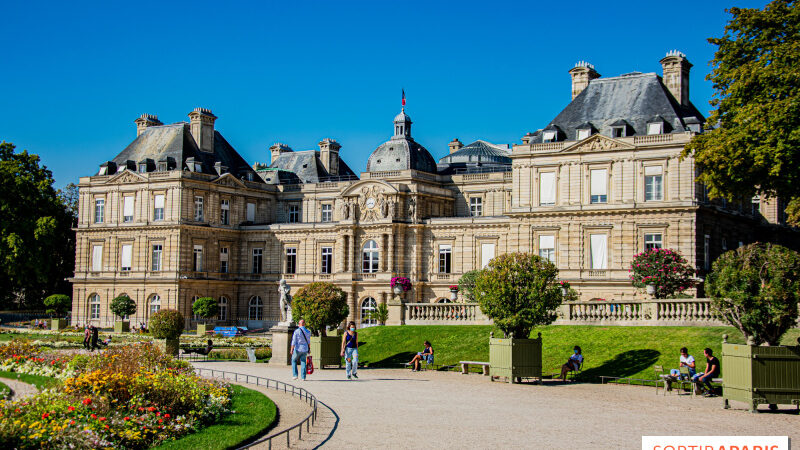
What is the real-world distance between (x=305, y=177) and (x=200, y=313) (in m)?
18.2

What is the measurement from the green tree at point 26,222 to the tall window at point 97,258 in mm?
3144

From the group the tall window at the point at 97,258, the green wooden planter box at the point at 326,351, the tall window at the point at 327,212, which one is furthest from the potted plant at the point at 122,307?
the green wooden planter box at the point at 326,351

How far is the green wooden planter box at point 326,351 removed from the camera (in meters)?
33.2

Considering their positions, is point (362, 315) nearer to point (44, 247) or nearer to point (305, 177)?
point (305, 177)

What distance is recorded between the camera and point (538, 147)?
55500 mm

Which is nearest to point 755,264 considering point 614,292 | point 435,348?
point 435,348

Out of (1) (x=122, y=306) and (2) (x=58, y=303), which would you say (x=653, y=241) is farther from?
(2) (x=58, y=303)

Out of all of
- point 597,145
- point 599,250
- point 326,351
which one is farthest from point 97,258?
point 326,351

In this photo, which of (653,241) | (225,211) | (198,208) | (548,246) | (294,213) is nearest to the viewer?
(653,241)

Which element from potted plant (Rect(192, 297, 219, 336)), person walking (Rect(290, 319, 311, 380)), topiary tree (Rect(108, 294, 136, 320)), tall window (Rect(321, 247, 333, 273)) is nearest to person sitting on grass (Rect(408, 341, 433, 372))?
person walking (Rect(290, 319, 311, 380))

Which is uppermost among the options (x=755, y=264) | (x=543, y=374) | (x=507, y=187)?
(x=507, y=187)

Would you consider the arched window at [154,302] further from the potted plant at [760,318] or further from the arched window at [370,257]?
the potted plant at [760,318]

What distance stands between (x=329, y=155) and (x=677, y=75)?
34.6 metres

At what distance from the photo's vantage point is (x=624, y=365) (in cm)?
3017
